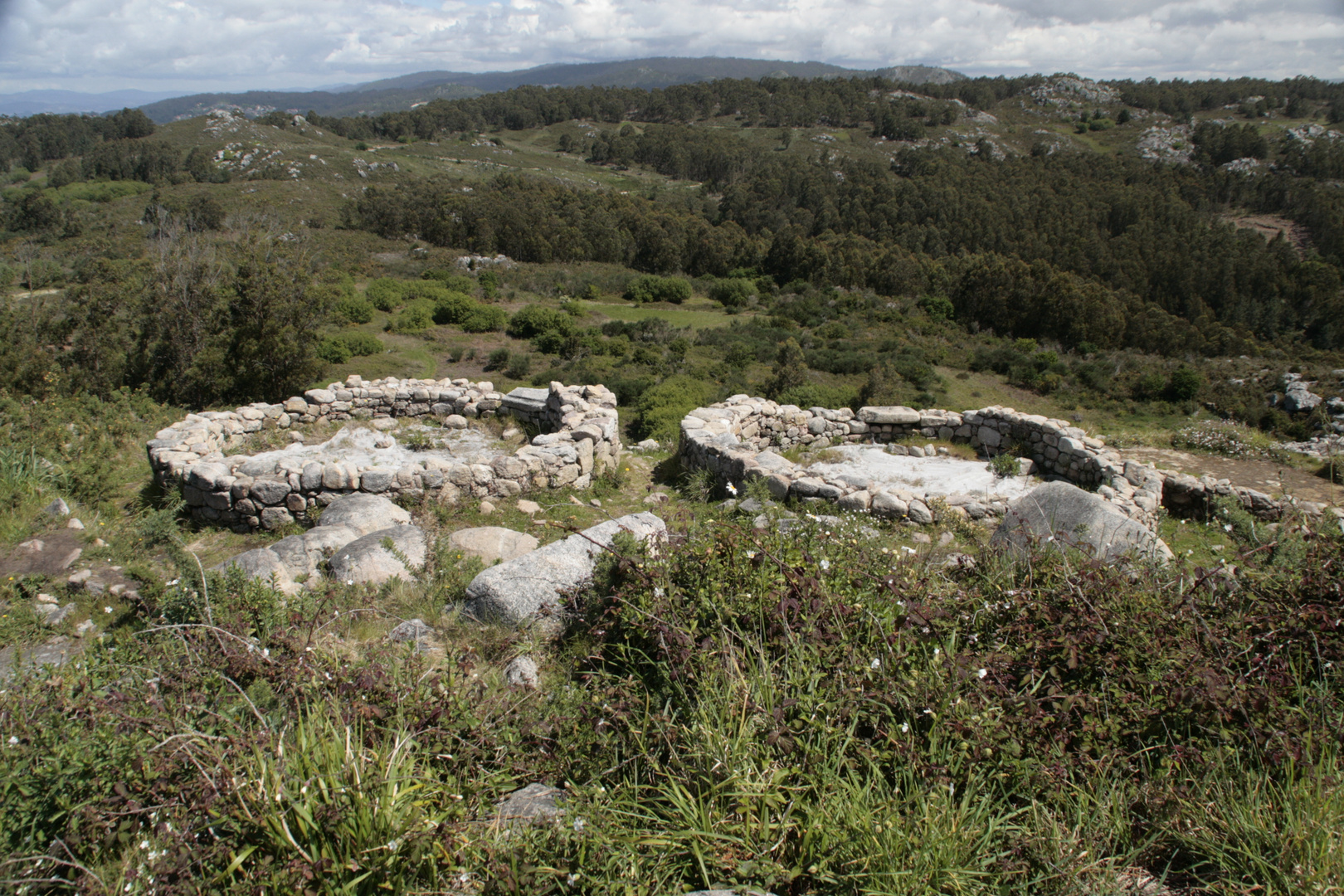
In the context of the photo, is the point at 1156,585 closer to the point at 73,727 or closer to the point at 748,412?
the point at 73,727

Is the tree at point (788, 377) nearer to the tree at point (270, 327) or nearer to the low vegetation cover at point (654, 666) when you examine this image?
the low vegetation cover at point (654, 666)

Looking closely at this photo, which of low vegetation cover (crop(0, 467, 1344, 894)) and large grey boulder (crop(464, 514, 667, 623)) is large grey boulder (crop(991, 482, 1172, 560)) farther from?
large grey boulder (crop(464, 514, 667, 623))

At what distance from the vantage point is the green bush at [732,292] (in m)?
31.7

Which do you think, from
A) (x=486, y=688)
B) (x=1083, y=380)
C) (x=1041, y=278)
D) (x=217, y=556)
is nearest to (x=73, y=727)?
(x=486, y=688)

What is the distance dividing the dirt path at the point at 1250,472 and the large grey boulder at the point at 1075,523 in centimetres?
582

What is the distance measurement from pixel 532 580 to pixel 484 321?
56.1ft

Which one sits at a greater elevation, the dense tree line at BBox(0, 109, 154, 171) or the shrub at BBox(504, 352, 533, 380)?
the dense tree line at BBox(0, 109, 154, 171)

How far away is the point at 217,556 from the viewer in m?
7.68

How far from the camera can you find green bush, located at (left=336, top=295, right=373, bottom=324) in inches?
798

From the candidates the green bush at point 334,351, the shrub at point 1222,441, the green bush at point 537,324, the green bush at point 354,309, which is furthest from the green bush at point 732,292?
the shrub at point 1222,441

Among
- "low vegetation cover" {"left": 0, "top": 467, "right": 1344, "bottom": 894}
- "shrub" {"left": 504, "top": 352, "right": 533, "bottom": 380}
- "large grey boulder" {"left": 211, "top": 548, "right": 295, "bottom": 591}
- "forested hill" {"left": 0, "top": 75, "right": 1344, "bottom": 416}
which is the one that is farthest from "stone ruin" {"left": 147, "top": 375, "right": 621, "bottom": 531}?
"shrub" {"left": 504, "top": 352, "right": 533, "bottom": 380}

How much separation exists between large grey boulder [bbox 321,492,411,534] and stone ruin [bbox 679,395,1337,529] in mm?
4034

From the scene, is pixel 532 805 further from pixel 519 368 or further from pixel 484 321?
pixel 484 321

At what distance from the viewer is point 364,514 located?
24.6 ft
